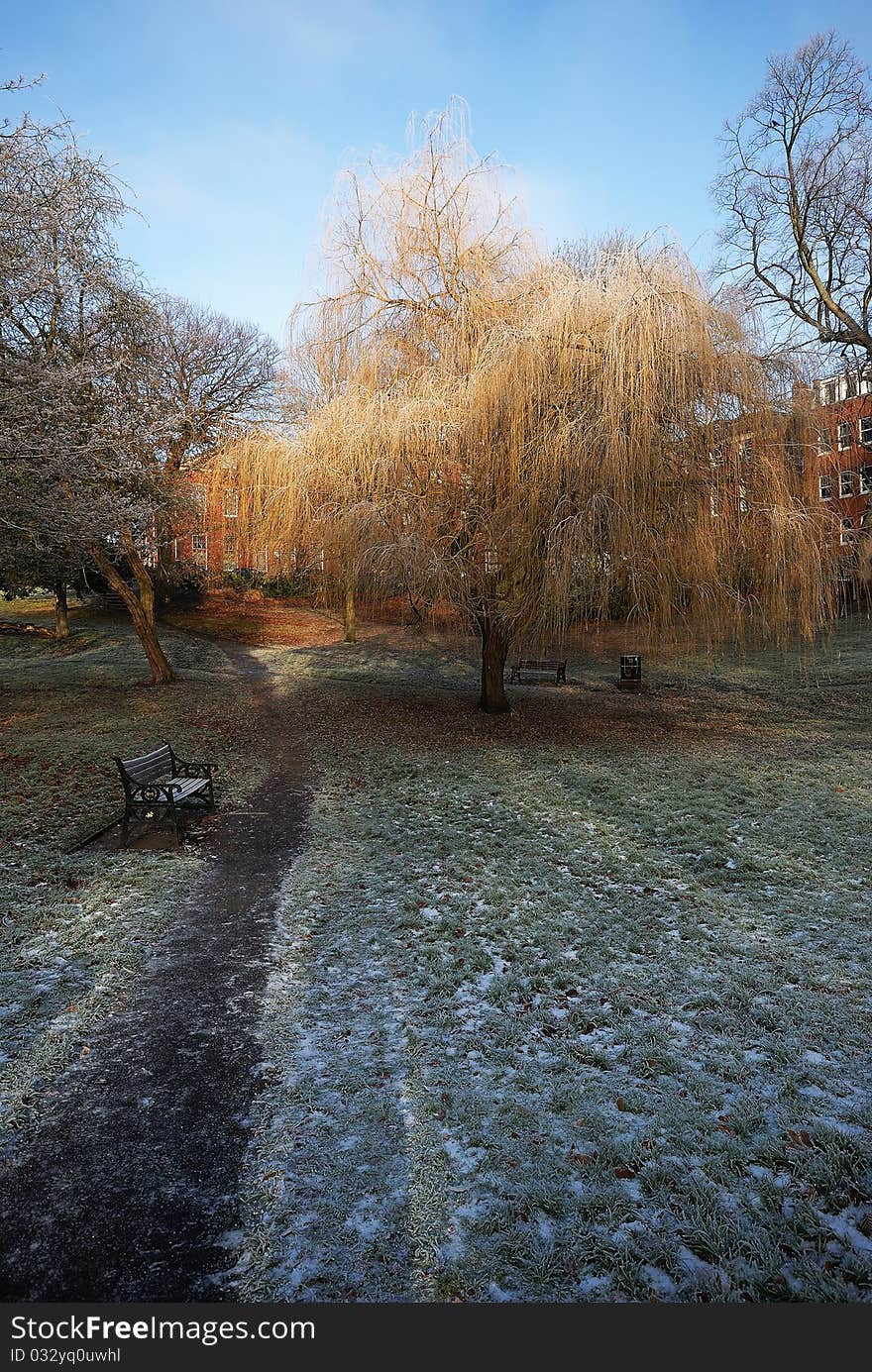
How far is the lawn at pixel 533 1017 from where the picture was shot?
2760 mm

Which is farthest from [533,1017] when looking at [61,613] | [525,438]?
[61,613]

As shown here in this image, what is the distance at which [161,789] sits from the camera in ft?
25.1

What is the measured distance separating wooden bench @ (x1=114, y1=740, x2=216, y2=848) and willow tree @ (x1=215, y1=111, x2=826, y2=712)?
388cm

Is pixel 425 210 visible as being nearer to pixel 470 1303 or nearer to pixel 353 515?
pixel 353 515

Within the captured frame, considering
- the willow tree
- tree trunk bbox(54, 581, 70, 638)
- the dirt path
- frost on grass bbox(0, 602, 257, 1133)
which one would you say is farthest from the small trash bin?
tree trunk bbox(54, 581, 70, 638)

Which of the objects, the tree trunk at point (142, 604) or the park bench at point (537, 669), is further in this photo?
the park bench at point (537, 669)

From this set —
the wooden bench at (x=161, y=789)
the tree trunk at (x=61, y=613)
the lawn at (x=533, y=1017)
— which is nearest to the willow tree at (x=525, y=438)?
the lawn at (x=533, y=1017)

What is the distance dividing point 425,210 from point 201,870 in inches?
415

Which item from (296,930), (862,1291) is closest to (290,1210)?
(862,1291)

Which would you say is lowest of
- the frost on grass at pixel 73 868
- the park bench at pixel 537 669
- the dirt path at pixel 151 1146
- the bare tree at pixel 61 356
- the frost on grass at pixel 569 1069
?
the frost on grass at pixel 569 1069

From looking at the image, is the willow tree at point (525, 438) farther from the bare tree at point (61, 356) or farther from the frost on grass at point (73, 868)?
the frost on grass at point (73, 868)

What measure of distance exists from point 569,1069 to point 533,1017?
0.51 metres

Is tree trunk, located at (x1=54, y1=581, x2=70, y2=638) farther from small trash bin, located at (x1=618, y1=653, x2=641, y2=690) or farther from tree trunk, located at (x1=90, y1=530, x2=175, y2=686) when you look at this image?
small trash bin, located at (x1=618, y1=653, x2=641, y2=690)

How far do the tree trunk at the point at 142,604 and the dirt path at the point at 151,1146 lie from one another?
1233 centimetres
